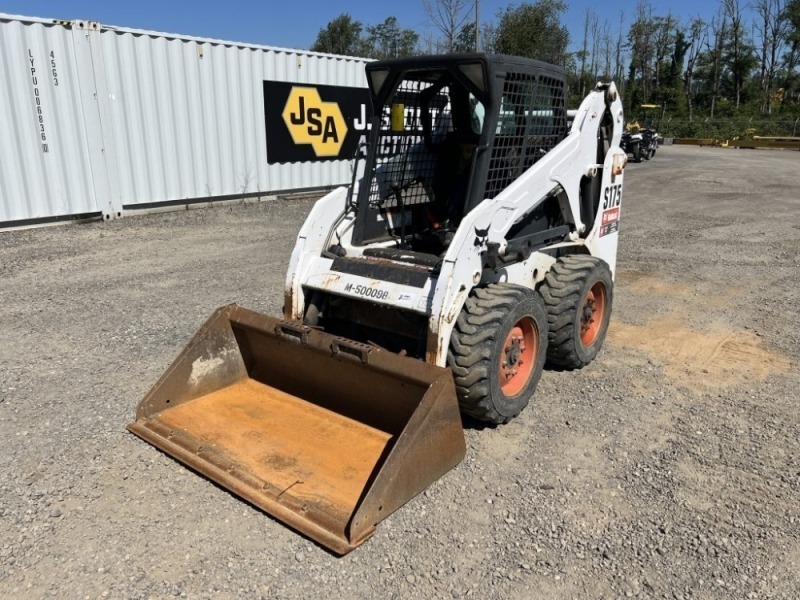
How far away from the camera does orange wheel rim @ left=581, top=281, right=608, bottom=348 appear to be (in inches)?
192

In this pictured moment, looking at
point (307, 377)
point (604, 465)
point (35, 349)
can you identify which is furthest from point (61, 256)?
point (604, 465)

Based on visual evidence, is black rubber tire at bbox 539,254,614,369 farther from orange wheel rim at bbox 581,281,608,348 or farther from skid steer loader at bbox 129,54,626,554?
orange wheel rim at bbox 581,281,608,348

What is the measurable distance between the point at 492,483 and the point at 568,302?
159cm

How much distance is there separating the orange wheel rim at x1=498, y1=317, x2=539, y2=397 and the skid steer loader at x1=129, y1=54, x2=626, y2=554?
0.01 m

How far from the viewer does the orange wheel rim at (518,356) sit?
3.93 meters

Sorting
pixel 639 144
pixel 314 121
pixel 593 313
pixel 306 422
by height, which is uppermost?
pixel 314 121

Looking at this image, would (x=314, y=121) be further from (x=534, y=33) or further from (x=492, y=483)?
(x=534, y=33)

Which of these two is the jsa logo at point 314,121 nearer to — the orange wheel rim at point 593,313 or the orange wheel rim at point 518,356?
the orange wheel rim at point 593,313

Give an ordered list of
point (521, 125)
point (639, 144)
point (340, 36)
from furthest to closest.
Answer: point (340, 36) < point (639, 144) < point (521, 125)

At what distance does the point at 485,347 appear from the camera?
359cm

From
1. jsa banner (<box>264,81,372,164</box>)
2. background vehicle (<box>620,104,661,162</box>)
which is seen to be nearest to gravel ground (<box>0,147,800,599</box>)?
jsa banner (<box>264,81,372,164</box>)

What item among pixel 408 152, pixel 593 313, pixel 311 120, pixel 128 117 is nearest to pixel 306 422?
pixel 408 152

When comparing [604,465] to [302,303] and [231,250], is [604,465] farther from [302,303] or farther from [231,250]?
[231,250]

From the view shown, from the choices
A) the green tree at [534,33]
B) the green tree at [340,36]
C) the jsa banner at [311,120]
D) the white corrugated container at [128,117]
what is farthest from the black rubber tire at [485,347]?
the green tree at [340,36]
